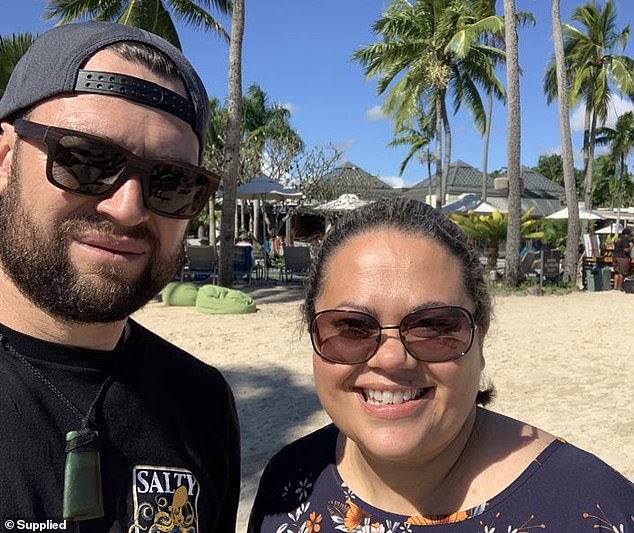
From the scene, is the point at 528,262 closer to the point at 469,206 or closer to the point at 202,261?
the point at 469,206

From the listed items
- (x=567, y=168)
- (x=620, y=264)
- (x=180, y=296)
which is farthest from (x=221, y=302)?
(x=620, y=264)

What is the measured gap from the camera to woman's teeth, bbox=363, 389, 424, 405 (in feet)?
4.43

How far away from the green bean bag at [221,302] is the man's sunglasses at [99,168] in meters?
9.13

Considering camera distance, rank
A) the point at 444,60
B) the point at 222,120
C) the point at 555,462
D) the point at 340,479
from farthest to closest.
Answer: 1. the point at 222,120
2. the point at 444,60
3. the point at 340,479
4. the point at 555,462

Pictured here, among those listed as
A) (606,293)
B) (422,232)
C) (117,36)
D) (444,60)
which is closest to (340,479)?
(422,232)

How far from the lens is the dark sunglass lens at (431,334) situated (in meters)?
1.36

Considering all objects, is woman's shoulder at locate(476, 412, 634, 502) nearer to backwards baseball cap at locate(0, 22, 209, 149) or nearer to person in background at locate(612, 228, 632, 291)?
backwards baseball cap at locate(0, 22, 209, 149)

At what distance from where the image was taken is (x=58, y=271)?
127 centimetres

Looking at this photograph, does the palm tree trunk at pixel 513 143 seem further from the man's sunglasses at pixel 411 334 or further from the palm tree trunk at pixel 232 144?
the man's sunglasses at pixel 411 334

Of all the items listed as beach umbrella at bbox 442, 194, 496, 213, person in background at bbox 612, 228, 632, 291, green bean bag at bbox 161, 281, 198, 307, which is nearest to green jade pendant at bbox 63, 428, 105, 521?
green bean bag at bbox 161, 281, 198, 307

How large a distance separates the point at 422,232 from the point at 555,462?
1.97 ft

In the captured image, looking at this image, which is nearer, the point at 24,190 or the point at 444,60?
the point at 24,190

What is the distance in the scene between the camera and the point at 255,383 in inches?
251

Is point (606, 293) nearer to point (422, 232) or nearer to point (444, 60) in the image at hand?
point (444, 60)
